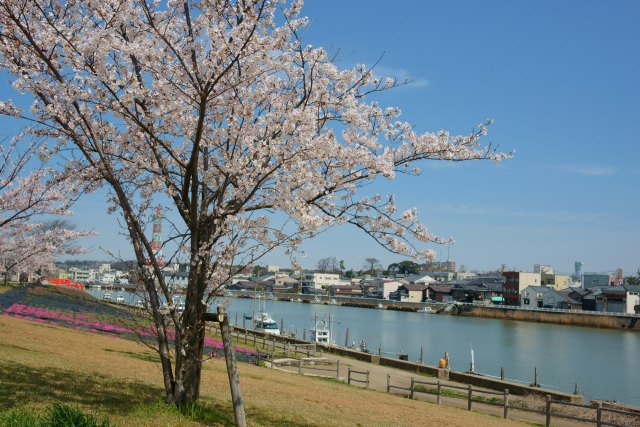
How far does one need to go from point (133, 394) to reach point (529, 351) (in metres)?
44.0

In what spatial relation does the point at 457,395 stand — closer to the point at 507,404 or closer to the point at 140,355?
the point at 507,404

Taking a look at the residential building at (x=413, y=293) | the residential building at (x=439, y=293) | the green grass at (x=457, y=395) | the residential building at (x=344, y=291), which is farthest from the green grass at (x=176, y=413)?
the residential building at (x=344, y=291)

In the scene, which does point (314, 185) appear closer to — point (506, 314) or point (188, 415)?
point (188, 415)

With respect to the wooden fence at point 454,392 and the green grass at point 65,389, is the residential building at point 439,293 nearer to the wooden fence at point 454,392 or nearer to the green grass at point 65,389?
the wooden fence at point 454,392

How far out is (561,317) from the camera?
84.3 metres

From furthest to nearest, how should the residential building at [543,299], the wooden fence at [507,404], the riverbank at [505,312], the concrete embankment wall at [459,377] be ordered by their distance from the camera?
1. the residential building at [543,299]
2. the riverbank at [505,312]
3. the concrete embankment wall at [459,377]
4. the wooden fence at [507,404]

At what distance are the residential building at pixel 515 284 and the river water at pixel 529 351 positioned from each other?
28.5 m

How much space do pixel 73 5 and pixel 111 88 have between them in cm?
139

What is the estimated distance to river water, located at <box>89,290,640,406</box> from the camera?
3356cm

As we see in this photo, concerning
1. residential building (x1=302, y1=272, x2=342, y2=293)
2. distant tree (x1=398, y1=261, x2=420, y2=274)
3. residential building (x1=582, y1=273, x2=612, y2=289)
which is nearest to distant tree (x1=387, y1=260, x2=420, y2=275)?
distant tree (x1=398, y1=261, x2=420, y2=274)

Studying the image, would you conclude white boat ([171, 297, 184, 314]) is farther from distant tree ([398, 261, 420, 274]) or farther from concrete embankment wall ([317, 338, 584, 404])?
distant tree ([398, 261, 420, 274])

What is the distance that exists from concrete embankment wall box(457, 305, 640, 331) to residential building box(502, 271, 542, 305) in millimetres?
9673

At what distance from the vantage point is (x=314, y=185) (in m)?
7.25

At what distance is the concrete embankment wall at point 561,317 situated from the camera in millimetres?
76938
